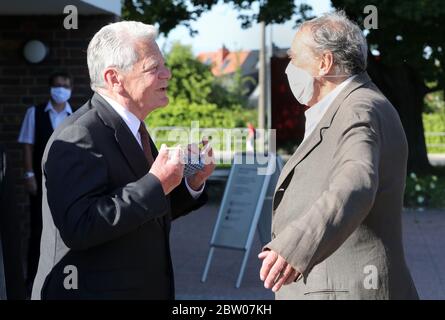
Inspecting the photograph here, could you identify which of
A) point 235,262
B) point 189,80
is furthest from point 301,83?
point 189,80

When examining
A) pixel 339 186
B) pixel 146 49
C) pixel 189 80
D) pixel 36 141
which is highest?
pixel 189 80

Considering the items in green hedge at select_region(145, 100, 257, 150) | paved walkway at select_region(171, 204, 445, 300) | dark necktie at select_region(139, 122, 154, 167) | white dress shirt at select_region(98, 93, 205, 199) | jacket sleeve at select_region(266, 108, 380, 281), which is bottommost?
paved walkway at select_region(171, 204, 445, 300)

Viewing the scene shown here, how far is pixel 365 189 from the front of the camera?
282 cm

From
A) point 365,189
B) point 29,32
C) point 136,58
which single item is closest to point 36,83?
point 29,32

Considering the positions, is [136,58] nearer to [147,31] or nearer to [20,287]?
[147,31]

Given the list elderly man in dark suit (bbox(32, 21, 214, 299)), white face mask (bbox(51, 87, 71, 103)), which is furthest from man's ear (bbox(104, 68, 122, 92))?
white face mask (bbox(51, 87, 71, 103))

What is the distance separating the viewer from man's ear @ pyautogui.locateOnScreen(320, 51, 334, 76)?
3227 millimetres

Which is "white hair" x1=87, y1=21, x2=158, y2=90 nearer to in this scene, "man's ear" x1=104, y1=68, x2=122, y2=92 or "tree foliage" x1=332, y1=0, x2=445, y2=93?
"man's ear" x1=104, y1=68, x2=122, y2=92

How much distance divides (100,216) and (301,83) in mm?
980

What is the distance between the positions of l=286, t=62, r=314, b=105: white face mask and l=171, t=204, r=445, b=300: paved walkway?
4.46 meters

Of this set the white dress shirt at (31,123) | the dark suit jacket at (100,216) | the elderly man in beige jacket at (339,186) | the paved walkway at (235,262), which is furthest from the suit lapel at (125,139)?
the white dress shirt at (31,123)

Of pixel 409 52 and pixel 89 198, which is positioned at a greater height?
pixel 409 52

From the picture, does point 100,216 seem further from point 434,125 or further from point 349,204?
point 434,125

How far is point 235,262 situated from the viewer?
379 inches
